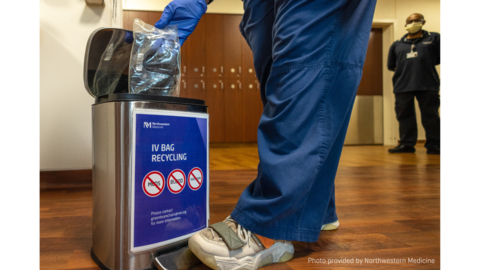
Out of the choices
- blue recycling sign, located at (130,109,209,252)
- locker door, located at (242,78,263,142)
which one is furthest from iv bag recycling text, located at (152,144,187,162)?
locker door, located at (242,78,263,142)

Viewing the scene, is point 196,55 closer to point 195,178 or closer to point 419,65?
point 419,65

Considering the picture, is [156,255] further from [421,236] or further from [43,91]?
[43,91]

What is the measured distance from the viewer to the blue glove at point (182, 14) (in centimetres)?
80

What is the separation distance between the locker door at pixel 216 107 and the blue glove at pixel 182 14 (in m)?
4.05

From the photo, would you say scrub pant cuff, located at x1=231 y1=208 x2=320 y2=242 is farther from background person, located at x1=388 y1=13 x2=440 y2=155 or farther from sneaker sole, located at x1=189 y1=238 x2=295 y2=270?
background person, located at x1=388 y1=13 x2=440 y2=155

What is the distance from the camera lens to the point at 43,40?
1652 millimetres

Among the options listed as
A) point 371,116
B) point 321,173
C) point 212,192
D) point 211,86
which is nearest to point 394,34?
point 371,116

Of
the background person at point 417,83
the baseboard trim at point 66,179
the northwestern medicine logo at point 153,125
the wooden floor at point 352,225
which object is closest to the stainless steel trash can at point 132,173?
the northwestern medicine logo at point 153,125

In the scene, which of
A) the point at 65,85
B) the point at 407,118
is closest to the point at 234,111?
the point at 407,118

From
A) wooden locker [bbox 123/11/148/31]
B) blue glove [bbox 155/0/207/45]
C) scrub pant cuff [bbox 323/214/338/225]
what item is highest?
wooden locker [bbox 123/11/148/31]

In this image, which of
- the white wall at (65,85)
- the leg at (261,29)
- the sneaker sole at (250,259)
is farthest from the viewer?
the white wall at (65,85)

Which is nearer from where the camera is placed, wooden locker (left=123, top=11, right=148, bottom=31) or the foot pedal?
the foot pedal

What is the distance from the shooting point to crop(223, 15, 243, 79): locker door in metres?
4.88

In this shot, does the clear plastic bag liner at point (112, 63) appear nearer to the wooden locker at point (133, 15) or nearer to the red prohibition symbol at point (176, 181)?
the red prohibition symbol at point (176, 181)
